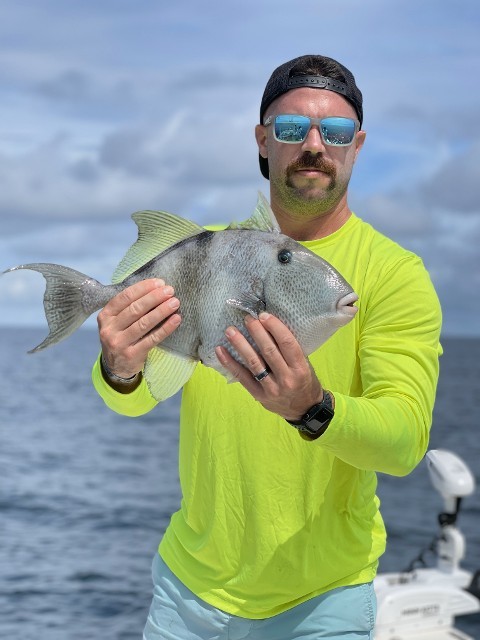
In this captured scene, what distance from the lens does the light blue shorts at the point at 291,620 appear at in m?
3.32

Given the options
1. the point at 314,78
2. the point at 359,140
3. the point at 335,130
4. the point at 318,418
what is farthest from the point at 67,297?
the point at 359,140

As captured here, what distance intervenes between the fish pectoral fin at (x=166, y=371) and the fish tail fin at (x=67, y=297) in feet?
0.92

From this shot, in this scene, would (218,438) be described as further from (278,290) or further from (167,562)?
(278,290)

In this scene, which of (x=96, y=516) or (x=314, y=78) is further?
(x=96, y=516)

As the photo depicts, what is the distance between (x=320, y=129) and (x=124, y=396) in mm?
1349

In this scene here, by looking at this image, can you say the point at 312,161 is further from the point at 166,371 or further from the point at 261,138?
the point at 166,371

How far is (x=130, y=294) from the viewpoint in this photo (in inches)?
112

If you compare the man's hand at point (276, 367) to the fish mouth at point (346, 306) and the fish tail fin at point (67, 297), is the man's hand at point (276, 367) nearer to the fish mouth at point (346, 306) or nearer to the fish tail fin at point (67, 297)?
the fish mouth at point (346, 306)

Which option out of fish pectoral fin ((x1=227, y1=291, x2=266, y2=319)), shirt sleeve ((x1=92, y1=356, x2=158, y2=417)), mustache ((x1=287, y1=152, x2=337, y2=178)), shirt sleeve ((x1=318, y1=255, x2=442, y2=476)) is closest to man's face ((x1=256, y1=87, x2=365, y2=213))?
mustache ((x1=287, y1=152, x2=337, y2=178))

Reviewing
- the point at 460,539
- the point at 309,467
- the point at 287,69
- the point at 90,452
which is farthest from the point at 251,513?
the point at 90,452

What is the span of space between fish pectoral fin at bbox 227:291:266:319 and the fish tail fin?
55cm

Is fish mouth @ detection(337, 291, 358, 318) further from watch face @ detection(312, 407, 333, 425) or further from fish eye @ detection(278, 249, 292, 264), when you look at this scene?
watch face @ detection(312, 407, 333, 425)

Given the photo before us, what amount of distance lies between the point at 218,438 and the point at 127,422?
1980 inches

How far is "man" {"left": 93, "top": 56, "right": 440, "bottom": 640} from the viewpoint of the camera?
3.18 m
